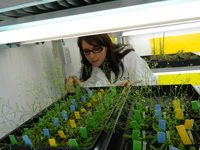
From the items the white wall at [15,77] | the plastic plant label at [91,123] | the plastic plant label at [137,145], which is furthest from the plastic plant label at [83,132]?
the white wall at [15,77]

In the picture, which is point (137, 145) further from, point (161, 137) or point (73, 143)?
point (73, 143)

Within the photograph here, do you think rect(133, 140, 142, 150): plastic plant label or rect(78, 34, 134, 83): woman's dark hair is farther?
rect(78, 34, 134, 83): woman's dark hair

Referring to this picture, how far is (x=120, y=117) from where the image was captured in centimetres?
76

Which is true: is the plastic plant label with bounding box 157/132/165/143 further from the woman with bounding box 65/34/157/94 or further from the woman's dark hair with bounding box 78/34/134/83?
the woman's dark hair with bounding box 78/34/134/83

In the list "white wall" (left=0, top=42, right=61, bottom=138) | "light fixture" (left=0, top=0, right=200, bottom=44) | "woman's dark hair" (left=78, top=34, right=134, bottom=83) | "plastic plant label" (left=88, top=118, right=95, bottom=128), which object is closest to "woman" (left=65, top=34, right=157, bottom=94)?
"woman's dark hair" (left=78, top=34, right=134, bottom=83)

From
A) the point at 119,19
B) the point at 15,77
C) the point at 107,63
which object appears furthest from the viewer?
the point at 107,63

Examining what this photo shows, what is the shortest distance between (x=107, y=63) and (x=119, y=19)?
3.34 feet

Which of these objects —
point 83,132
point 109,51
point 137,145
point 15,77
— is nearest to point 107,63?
point 109,51

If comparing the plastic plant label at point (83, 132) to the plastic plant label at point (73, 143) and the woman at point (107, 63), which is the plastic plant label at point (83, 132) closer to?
the plastic plant label at point (73, 143)

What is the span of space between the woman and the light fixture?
618 millimetres

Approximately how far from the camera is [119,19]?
1.52 feet

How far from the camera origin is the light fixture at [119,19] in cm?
42

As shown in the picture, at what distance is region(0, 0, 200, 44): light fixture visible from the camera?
42 cm

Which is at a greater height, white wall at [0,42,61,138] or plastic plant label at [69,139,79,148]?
white wall at [0,42,61,138]
